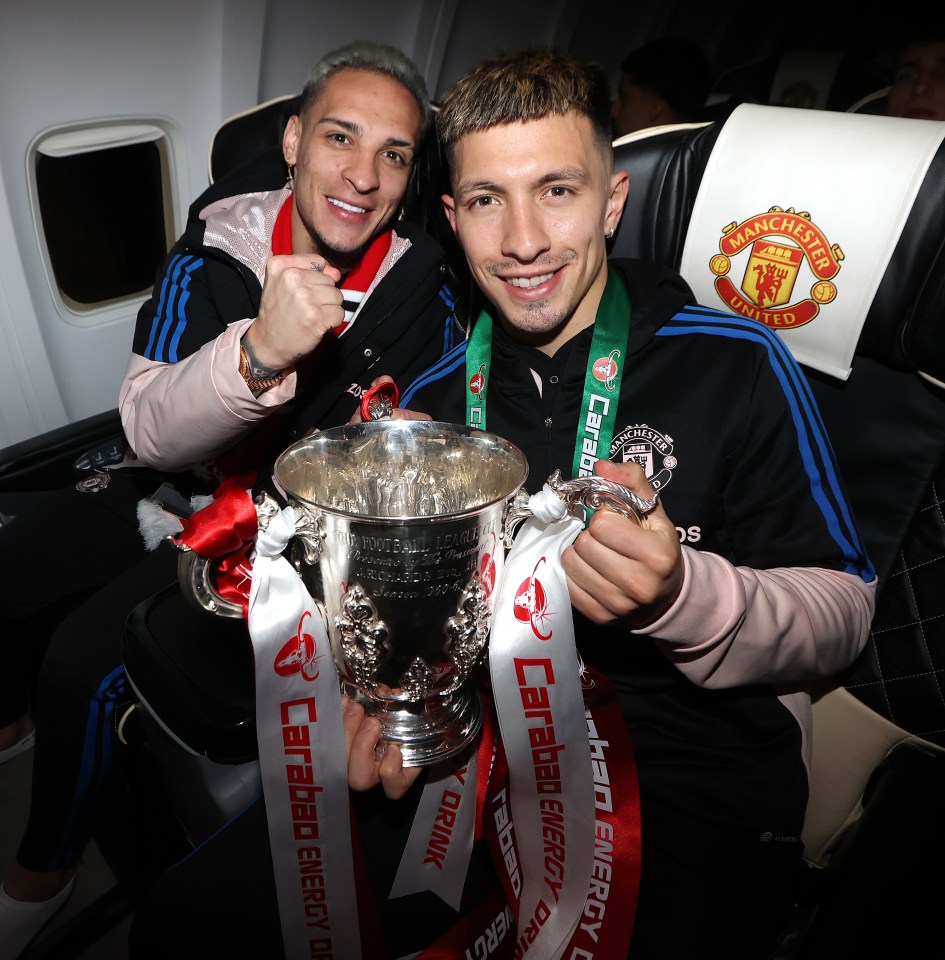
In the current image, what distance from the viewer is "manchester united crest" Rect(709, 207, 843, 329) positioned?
152 cm

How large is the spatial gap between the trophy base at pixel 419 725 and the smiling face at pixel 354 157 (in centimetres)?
129

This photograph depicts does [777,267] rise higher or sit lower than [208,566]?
higher

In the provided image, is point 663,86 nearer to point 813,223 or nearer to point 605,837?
point 813,223

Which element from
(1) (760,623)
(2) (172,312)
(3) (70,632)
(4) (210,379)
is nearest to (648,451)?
(1) (760,623)

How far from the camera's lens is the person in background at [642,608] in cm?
125

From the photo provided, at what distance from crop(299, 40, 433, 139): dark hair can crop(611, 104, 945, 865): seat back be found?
30.7 inches

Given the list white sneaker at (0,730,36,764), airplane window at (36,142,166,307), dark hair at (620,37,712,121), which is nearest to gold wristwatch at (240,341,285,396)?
white sneaker at (0,730,36,764)

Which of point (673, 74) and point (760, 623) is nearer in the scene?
point (760, 623)

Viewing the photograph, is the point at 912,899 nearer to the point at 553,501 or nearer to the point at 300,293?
the point at 553,501

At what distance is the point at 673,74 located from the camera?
175 inches

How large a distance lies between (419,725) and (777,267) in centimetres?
117

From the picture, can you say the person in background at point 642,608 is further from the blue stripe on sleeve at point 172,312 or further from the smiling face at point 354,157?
the blue stripe on sleeve at point 172,312

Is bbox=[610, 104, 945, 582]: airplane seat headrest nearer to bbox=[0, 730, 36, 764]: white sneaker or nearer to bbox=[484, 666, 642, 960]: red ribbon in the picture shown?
bbox=[484, 666, 642, 960]: red ribbon

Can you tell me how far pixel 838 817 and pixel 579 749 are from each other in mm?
851
